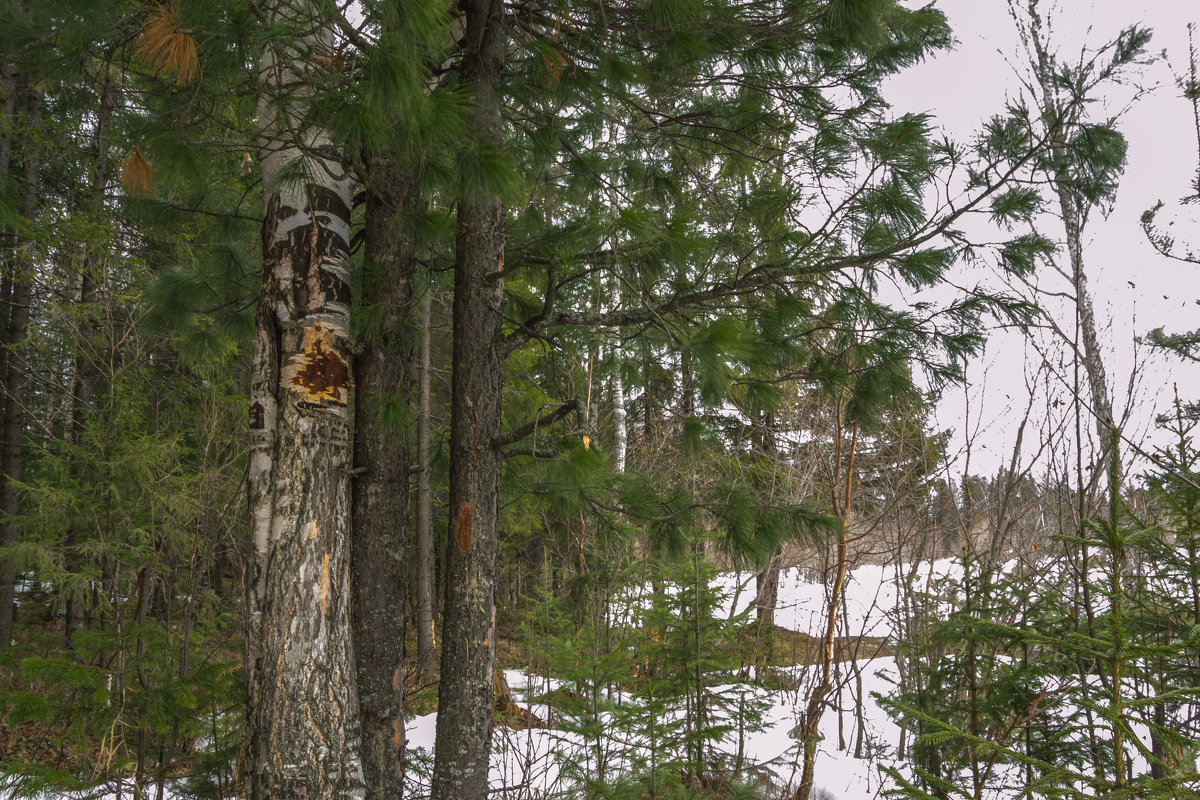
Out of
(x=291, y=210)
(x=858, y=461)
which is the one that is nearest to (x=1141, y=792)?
(x=291, y=210)

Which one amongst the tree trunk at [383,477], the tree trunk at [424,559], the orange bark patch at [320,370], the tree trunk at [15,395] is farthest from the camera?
the tree trunk at [424,559]

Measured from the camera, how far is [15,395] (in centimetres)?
738

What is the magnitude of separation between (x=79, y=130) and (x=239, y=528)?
4466 millimetres

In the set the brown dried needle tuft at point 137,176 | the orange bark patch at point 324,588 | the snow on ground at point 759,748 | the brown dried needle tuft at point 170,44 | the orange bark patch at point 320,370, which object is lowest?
the snow on ground at point 759,748

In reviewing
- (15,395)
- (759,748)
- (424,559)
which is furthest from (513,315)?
(15,395)

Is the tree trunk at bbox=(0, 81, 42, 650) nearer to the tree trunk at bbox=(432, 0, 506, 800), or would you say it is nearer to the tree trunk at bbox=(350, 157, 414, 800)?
the tree trunk at bbox=(350, 157, 414, 800)

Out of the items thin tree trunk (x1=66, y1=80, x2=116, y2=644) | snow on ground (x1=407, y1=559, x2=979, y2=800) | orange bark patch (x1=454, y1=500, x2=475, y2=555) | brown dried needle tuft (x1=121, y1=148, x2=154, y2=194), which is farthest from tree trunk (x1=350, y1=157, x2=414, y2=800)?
thin tree trunk (x1=66, y1=80, x2=116, y2=644)

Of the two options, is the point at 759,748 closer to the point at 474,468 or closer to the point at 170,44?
the point at 474,468

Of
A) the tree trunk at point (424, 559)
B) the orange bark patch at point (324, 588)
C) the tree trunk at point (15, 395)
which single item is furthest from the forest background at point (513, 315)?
the tree trunk at point (15, 395)

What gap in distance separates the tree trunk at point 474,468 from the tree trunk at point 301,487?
0.38m

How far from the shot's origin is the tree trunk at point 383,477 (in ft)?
9.68

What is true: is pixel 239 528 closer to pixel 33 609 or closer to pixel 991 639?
pixel 33 609

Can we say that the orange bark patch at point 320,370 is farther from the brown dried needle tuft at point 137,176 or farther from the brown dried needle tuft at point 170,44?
the brown dried needle tuft at point 170,44

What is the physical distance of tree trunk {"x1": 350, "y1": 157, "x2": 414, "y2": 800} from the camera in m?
2.95
